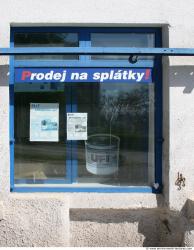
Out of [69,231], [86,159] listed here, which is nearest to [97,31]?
[86,159]

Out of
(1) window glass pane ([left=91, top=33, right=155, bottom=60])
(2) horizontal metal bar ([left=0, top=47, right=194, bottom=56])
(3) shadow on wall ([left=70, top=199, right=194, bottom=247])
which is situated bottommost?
(3) shadow on wall ([left=70, top=199, right=194, bottom=247])

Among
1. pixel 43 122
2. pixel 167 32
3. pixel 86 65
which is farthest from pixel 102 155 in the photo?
pixel 167 32

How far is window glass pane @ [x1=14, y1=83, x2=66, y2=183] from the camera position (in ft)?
19.0

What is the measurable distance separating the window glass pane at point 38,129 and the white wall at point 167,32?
0.83 feet

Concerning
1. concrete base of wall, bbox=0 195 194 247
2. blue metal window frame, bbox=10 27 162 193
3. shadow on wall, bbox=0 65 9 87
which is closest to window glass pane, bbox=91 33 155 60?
blue metal window frame, bbox=10 27 162 193

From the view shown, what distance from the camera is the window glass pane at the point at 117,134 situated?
5.83 metres

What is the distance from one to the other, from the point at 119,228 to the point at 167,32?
Result: 2477 millimetres

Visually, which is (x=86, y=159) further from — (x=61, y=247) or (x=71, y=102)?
(x=61, y=247)

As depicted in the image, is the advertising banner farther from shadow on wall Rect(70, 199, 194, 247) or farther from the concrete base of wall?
shadow on wall Rect(70, 199, 194, 247)

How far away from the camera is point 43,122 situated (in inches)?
228

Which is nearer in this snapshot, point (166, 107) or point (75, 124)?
point (166, 107)

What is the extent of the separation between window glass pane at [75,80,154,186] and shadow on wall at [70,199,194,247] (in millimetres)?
398

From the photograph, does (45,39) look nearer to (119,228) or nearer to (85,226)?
(85,226)
